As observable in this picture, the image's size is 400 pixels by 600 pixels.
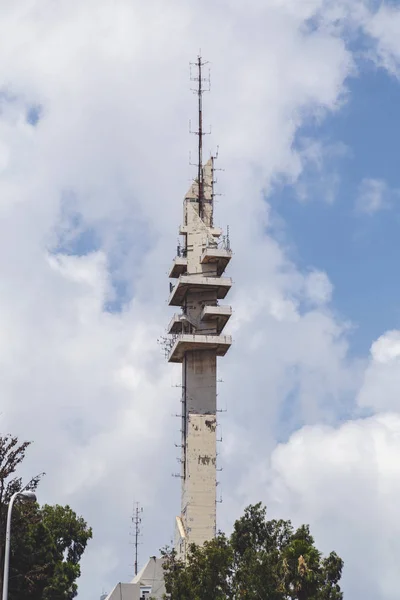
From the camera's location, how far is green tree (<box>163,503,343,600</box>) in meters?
53.8

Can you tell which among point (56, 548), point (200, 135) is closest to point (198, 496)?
point (56, 548)

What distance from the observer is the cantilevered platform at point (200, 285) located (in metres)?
74.4

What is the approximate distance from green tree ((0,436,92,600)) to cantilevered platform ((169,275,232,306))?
52.7ft

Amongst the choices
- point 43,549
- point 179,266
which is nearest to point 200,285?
point 179,266

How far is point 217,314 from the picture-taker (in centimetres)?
7338

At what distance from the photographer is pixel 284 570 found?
54281 millimetres

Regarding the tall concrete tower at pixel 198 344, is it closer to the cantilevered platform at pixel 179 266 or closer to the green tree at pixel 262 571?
the cantilevered platform at pixel 179 266

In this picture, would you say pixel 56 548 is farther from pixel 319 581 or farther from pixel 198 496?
pixel 319 581

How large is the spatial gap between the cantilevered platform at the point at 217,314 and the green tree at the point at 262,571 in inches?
624

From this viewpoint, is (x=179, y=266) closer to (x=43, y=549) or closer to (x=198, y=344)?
(x=198, y=344)

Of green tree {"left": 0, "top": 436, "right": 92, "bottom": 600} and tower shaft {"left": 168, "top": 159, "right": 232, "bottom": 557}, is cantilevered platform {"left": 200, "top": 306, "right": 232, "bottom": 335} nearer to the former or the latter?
tower shaft {"left": 168, "top": 159, "right": 232, "bottom": 557}

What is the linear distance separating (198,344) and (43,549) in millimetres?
16568

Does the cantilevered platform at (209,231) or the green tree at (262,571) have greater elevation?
the cantilevered platform at (209,231)

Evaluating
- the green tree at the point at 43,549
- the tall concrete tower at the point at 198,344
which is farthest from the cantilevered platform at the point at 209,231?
the green tree at the point at 43,549
